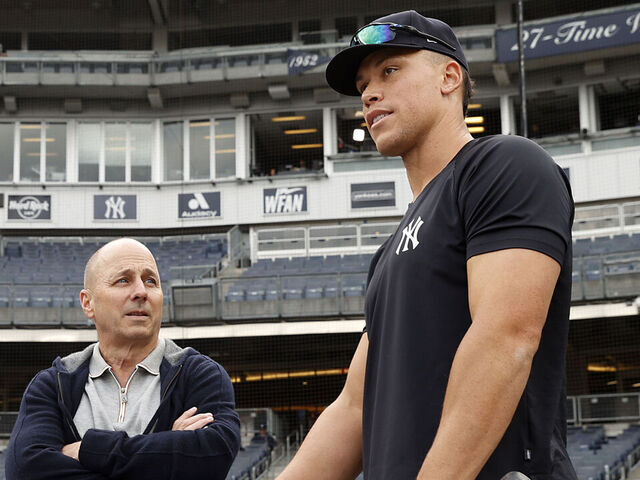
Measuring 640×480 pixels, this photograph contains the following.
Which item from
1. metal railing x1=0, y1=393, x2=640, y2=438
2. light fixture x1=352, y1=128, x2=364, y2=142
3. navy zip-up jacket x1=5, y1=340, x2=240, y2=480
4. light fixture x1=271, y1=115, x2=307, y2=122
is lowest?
metal railing x1=0, y1=393, x2=640, y2=438

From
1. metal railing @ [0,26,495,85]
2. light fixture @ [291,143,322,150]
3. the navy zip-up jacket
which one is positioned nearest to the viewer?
the navy zip-up jacket

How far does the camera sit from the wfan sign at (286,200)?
74.5ft

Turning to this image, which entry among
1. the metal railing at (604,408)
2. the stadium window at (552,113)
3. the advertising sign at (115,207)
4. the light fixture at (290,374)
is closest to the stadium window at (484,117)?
the stadium window at (552,113)

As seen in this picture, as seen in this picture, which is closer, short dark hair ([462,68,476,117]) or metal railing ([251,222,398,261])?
short dark hair ([462,68,476,117])

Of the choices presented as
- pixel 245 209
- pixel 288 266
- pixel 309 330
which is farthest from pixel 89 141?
pixel 309 330

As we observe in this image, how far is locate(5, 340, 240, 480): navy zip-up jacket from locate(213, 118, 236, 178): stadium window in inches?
822

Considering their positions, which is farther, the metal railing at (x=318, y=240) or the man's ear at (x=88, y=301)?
the metal railing at (x=318, y=240)

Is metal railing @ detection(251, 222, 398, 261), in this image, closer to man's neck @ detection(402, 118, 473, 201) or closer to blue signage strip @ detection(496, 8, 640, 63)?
blue signage strip @ detection(496, 8, 640, 63)

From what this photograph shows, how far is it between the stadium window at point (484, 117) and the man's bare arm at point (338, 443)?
70.8ft

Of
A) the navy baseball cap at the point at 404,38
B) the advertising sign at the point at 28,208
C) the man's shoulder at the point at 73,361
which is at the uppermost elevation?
the advertising sign at the point at 28,208

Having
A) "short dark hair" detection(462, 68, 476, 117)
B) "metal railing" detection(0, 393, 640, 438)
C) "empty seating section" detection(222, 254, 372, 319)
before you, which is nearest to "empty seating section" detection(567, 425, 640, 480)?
"metal railing" detection(0, 393, 640, 438)

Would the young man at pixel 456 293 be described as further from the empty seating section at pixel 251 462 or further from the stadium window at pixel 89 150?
the stadium window at pixel 89 150

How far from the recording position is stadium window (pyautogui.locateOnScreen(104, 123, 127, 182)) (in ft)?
77.4

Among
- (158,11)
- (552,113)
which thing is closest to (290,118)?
(158,11)
